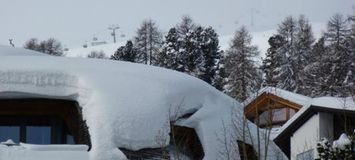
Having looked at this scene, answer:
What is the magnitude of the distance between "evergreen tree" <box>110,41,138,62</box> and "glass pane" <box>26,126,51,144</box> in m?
31.3

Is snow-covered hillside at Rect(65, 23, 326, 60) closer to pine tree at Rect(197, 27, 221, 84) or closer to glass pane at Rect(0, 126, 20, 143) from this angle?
pine tree at Rect(197, 27, 221, 84)

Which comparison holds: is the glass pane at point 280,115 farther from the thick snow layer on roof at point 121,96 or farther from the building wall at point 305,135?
the thick snow layer on roof at point 121,96

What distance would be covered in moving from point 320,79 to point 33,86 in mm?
27301

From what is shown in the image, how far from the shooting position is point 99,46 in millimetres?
77875

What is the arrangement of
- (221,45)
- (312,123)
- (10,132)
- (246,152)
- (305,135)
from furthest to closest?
(221,45), (305,135), (312,123), (10,132), (246,152)

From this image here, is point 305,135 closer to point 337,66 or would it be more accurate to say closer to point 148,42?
point 337,66

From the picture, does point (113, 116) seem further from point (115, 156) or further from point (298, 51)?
point (298, 51)

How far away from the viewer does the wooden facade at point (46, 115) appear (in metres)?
13.3

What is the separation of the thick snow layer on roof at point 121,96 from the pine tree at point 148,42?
34.0 meters

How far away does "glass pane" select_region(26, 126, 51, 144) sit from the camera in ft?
44.4

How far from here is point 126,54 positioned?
4544cm

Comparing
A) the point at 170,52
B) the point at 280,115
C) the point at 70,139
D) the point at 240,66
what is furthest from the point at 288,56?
the point at 70,139

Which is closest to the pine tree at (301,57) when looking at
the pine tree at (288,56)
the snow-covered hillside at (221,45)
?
the pine tree at (288,56)

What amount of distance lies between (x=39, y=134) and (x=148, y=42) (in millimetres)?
36744
